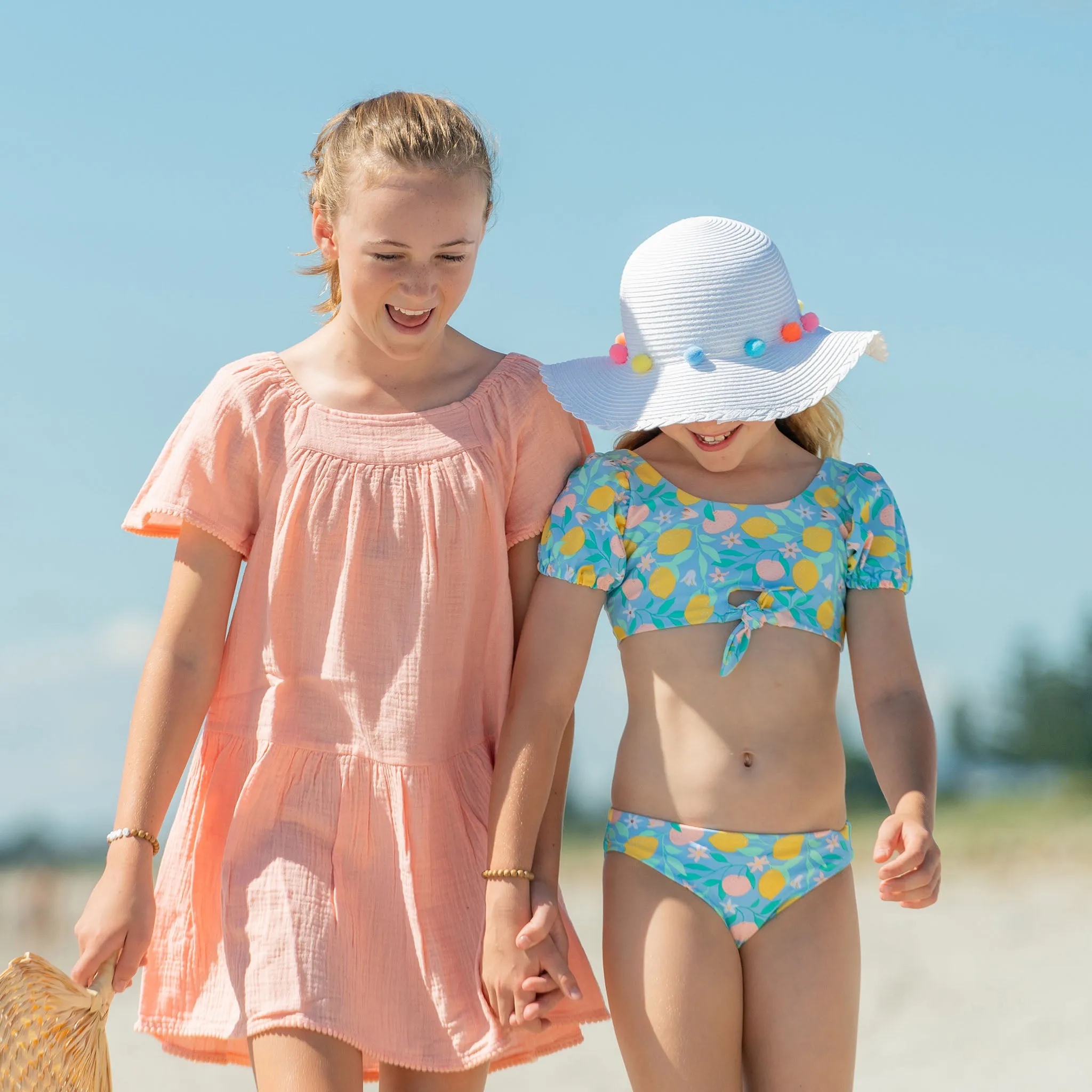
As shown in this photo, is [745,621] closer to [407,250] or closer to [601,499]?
[601,499]

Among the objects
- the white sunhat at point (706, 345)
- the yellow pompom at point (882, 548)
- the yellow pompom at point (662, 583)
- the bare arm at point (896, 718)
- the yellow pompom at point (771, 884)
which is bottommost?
the yellow pompom at point (771, 884)

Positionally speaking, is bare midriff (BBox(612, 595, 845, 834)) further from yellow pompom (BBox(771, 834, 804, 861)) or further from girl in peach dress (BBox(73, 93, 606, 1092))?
girl in peach dress (BBox(73, 93, 606, 1092))

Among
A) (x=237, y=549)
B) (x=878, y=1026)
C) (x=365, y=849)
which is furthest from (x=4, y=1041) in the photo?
(x=878, y=1026)

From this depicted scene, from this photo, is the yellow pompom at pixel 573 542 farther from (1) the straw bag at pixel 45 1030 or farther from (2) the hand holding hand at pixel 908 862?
(1) the straw bag at pixel 45 1030

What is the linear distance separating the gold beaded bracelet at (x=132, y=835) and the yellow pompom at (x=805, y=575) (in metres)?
1.29

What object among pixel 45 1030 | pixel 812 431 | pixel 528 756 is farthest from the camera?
pixel 812 431

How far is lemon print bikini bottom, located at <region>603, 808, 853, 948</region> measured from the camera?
282cm

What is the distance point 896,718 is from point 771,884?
400 millimetres

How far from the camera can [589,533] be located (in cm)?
296

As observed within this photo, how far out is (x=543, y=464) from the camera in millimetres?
3053

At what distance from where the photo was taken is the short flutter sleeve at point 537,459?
3012 millimetres

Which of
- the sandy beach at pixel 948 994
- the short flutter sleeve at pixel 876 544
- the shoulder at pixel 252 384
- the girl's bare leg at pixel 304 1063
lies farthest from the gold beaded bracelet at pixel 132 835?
the sandy beach at pixel 948 994

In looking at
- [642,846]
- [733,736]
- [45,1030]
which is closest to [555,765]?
[642,846]

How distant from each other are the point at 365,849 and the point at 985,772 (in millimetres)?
13501
